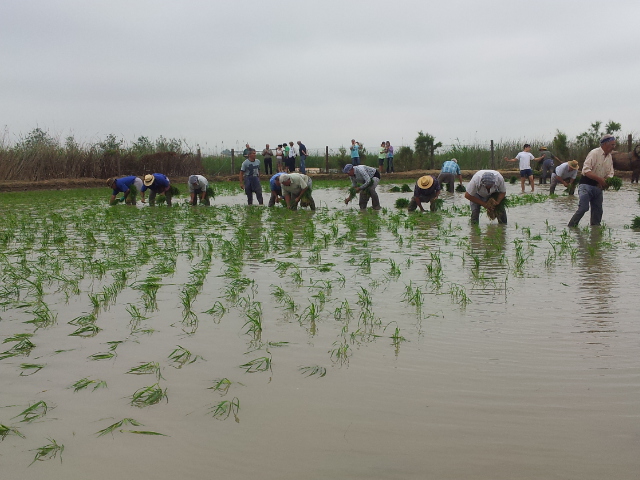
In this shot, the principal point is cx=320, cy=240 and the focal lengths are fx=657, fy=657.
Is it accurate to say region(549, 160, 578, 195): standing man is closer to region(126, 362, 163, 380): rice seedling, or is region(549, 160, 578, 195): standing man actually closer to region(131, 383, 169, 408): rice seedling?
region(126, 362, 163, 380): rice seedling

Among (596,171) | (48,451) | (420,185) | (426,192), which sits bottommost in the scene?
(48,451)

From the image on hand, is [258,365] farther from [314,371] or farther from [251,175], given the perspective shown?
[251,175]

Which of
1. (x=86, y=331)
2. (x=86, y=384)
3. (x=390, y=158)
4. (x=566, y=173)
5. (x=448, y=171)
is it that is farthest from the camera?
(x=390, y=158)

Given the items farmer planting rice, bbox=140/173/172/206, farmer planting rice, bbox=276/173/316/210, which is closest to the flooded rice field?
farmer planting rice, bbox=276/173/316/210

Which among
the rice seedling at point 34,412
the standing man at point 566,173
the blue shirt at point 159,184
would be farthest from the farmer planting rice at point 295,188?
the rice seedling at point 34,412

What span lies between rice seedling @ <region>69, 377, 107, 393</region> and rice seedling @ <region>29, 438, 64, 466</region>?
0.66 meters

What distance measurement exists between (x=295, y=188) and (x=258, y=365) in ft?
37.3

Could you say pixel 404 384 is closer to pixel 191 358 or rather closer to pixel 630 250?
pixel 191 358

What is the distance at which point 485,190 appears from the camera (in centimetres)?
1133

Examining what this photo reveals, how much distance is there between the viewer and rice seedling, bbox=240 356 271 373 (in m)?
3.87

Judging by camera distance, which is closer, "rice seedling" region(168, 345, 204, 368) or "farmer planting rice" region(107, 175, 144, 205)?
"rice seedling" region(168, 345, 204, 368)

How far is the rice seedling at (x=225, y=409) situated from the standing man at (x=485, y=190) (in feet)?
27.5

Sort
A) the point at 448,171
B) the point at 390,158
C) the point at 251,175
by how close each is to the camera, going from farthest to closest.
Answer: the point at 390,158 < the point at 448,171 < the point at 251,175

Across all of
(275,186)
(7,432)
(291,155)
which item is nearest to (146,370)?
(7,432)
